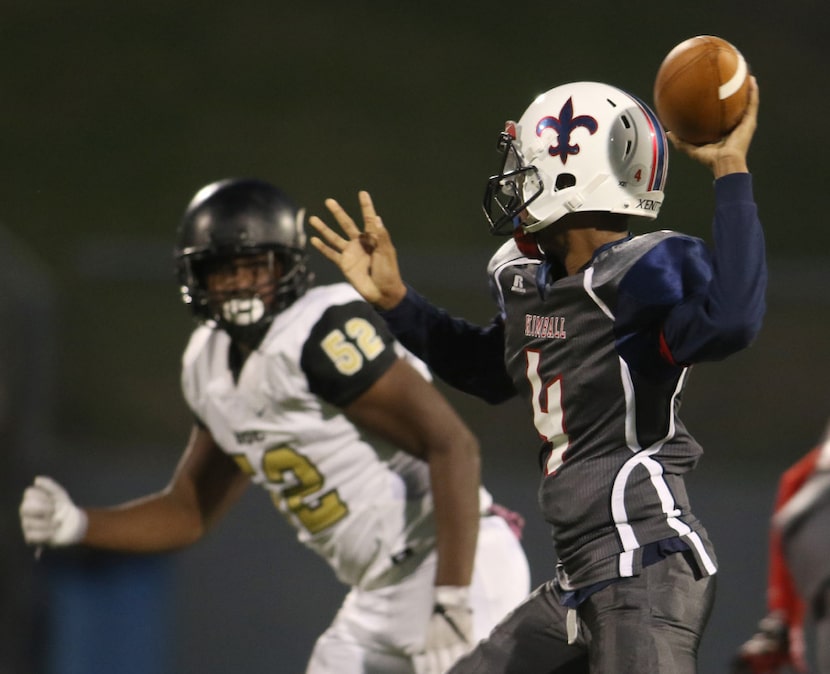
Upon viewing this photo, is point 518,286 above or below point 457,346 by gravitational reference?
Result: above

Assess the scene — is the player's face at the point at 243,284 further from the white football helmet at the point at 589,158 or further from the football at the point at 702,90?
the football at the point at 702,90

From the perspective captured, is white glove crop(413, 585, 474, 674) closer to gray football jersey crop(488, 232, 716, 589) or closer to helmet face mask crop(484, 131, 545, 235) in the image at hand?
gray football jersey crop(488, 232, 716, 589)

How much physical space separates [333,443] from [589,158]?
121 centimetres

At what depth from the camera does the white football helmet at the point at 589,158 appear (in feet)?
7.99

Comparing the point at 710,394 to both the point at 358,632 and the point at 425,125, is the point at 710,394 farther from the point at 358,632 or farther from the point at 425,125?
the point at 425,125

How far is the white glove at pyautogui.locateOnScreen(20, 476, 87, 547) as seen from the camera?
3.50m

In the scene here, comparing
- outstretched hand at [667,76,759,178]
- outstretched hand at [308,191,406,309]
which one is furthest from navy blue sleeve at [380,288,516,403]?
A: outstretched hand at [667,76,759,178]

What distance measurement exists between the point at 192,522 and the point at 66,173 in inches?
267

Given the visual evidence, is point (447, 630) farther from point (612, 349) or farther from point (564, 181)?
point (564, 181)

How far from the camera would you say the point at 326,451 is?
3.34 meters

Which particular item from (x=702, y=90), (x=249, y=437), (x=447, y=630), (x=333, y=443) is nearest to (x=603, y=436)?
(x=702, y=90)

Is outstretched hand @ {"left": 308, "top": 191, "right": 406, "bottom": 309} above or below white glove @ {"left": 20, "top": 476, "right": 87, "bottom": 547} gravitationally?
above

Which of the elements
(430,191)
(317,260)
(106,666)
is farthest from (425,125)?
(106,666)

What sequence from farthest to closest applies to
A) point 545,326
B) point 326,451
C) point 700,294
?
point 326,451
point 545,326
point 700,294
